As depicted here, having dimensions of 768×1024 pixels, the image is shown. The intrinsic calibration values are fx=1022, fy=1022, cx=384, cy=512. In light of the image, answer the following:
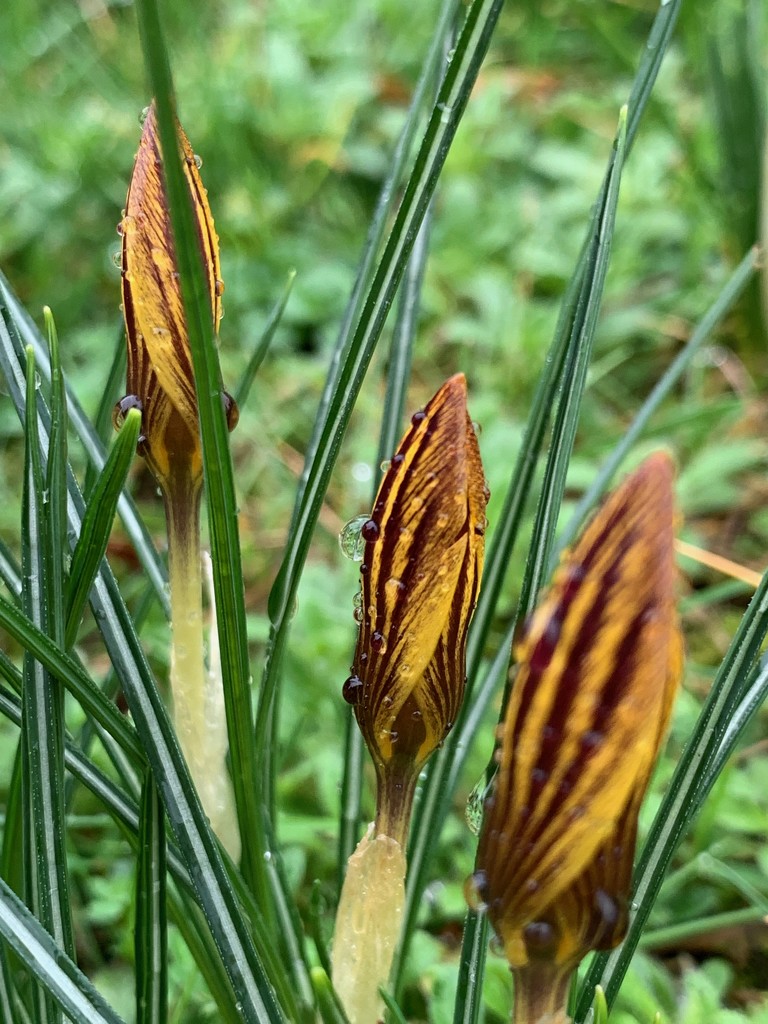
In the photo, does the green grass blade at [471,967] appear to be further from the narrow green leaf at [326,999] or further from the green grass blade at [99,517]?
the green grass blade at [99,517]

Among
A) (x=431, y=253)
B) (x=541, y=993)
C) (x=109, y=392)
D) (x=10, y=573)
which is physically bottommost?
(x=541, y=993)

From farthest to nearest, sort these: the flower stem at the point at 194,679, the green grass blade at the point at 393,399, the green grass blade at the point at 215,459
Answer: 1. the green grass blade at the point at 393,399
2. the flower stem at the point at 194,679
3. the green grass blade at the point at 215,459

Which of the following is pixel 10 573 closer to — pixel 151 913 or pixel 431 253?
pixel 151 913

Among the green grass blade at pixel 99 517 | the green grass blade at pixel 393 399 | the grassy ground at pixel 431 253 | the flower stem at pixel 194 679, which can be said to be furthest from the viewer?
the grassy ground at pixel 431 253

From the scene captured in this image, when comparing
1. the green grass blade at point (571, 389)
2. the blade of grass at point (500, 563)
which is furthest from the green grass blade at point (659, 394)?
the green grass blade at point (571, 389)

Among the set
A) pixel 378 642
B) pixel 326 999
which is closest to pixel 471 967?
pixel 326 999

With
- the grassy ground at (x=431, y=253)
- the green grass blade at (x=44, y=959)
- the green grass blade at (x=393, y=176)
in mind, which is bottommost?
the green grass blade at (x=44, y=959)

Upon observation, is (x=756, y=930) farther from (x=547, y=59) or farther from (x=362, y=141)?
(x=547, y=59)
